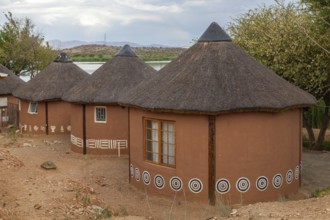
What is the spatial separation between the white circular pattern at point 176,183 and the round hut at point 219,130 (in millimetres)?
29

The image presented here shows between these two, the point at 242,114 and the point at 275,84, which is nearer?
the point at 242,114

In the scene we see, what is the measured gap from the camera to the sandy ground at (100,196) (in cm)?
956

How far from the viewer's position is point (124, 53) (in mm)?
20859

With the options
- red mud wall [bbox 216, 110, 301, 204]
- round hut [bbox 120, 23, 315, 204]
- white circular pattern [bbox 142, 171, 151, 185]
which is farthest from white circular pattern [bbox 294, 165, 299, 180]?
white circular pattern [bbox 142, 171, 151, 185]

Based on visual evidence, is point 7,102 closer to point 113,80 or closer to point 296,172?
point 113,80

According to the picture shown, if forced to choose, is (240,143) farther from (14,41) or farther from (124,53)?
(14,41)

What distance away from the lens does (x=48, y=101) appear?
2411 cm

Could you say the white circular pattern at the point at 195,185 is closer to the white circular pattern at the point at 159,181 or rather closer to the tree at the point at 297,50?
the white circular pattern at the point at 159,181

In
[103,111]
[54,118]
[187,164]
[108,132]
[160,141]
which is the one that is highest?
[103,111]

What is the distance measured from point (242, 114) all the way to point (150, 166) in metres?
3.25

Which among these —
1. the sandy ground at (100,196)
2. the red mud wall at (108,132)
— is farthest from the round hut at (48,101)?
the sandy ground at (100,196)

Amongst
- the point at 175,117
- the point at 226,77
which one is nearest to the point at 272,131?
the point at 226,77

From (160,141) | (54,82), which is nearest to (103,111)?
(54,82)

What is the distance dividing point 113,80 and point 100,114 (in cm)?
162
